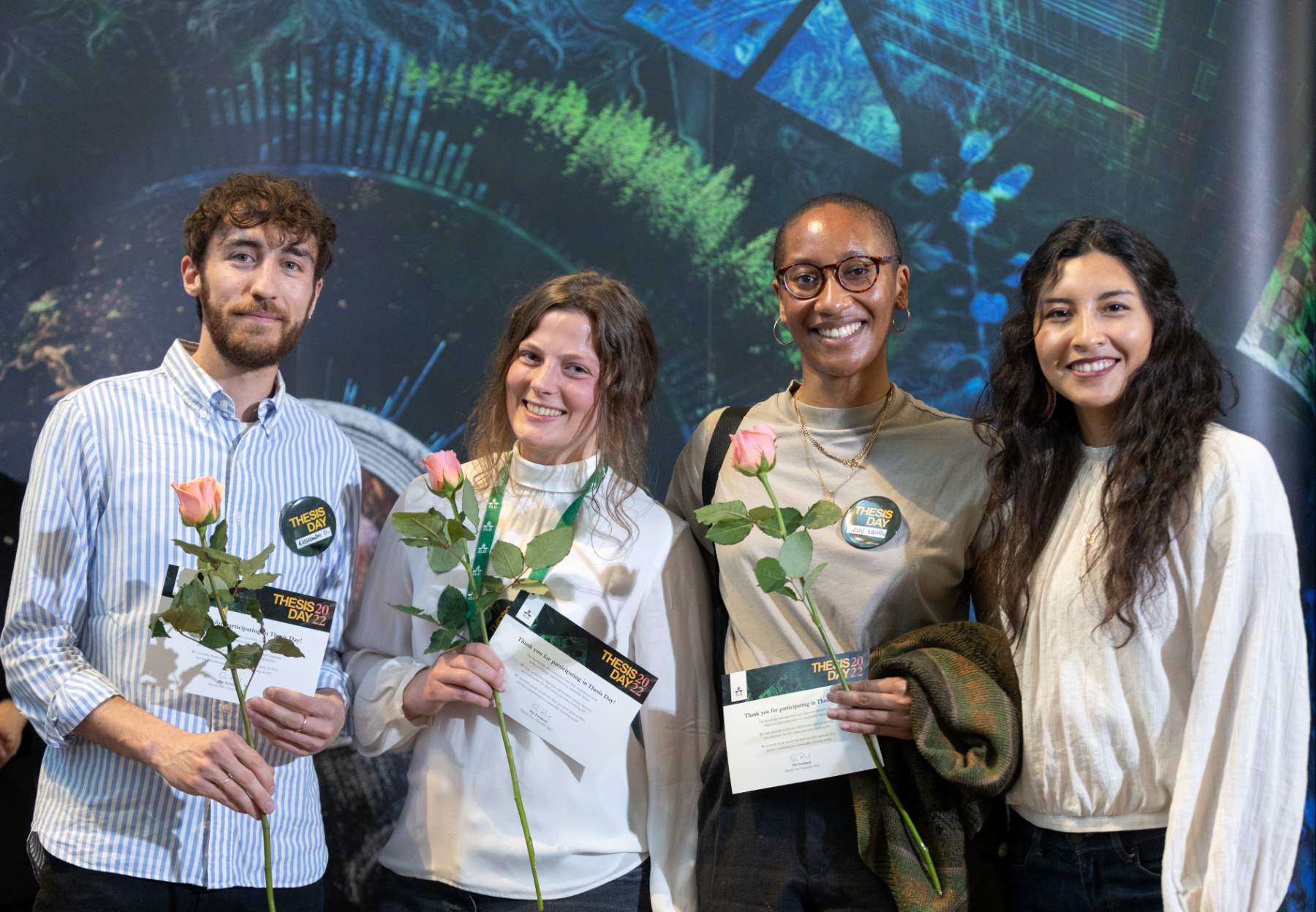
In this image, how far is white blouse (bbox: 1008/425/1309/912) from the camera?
162 cm

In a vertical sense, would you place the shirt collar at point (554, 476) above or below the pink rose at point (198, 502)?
above

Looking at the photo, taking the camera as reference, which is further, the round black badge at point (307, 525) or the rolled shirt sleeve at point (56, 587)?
the round black badge at point (307, 525)

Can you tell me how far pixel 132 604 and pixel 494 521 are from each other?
666mm

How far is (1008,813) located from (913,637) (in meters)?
0.43

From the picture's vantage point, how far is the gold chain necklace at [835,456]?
2232 mm

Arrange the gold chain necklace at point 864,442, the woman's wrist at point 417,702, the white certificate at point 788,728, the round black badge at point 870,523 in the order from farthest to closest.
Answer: the gold chain necklace at point 864,442 → the round black badge at point 870,523 → the woman's wrist at point 417,702 → the white certificate at point 788,728

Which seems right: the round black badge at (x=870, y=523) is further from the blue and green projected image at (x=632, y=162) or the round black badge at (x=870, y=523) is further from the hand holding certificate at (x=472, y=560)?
the blue and green projected image at (x=632, y=162)

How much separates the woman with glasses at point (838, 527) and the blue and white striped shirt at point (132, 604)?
31.8 inches

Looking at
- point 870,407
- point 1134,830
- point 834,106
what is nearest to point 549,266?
point 834,106

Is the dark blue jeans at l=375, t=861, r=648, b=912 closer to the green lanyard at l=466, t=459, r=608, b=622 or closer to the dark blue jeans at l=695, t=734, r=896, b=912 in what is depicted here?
the dark blue jeans at l=695, t=734, r=896, b=912

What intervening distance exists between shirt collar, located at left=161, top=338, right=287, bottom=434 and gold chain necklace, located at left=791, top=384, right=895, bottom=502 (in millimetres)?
1071

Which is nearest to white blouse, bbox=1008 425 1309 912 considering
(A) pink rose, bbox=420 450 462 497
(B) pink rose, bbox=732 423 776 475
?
(B) pink rose, bbox=732 423 776 475

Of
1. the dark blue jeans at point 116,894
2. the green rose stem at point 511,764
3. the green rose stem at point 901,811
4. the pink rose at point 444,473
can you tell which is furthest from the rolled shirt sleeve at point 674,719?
the dark blue jeans at point 116,894

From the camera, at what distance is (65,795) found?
2035 millimetres
